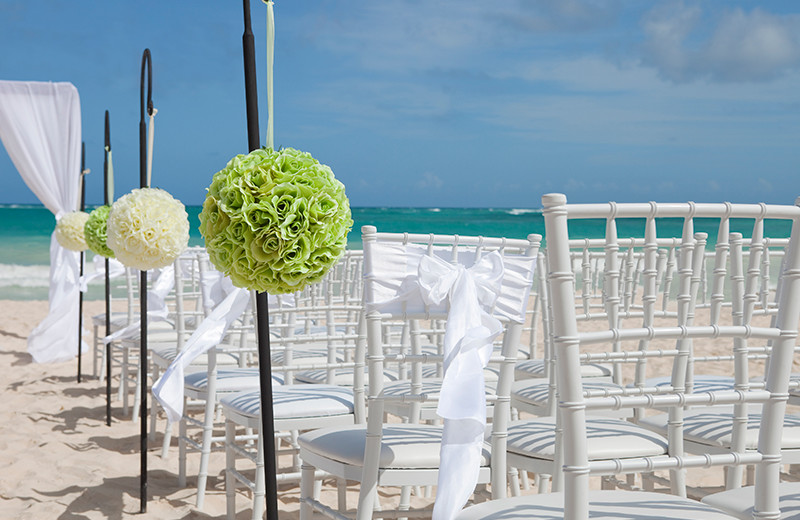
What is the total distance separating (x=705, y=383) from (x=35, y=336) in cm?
505

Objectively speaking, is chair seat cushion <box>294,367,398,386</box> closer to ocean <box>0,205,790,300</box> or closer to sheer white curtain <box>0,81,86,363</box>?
sheer white curtain <box>0,81,86,363</box>

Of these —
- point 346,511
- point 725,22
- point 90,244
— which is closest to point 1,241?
point 90,244

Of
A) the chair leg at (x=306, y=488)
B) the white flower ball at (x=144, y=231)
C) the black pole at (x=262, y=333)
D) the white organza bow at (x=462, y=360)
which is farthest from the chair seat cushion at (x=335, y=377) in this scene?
the black pole at (x=262, y=333)

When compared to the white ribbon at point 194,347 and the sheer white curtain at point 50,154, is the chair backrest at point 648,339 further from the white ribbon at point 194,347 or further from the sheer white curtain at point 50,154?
the sheer white curtain at point 50,154

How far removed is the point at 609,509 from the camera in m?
1.24

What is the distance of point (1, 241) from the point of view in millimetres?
20953

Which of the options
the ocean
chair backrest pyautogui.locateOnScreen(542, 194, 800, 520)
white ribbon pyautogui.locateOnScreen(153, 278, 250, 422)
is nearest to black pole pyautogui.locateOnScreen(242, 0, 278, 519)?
chair backrest pyautogui.locateOnScreen(542, 194, 800, 520)

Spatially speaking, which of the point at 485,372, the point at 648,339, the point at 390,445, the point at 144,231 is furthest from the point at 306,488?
the point at 485,372

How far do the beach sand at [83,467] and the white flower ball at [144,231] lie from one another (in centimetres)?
92

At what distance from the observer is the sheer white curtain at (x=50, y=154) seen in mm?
5680

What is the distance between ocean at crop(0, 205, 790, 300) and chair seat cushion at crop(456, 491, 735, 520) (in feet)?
39.1

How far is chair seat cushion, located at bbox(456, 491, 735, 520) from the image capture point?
3.95 ft

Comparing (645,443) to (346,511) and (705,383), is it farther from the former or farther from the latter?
(346,511)

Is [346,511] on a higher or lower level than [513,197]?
lower
